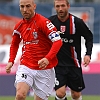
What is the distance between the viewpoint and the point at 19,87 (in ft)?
27.7

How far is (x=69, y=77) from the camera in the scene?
10414mm

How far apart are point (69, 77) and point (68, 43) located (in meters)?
0.67

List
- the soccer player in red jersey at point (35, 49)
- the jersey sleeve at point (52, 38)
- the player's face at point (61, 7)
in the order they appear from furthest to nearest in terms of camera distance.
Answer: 1. the player's face at point (61, 7)
2. the soccer player in red jersey at point (35, 49)
3. the jersey sleeve at point (52, 38)

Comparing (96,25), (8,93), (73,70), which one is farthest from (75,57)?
(96,25)

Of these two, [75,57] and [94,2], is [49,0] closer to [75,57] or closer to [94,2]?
[94,2]

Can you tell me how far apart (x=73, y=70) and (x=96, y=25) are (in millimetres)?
9711

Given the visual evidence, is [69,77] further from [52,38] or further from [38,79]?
[52,38]

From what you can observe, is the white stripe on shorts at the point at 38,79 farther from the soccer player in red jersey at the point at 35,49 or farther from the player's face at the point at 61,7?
the player's face at the point at 61,7

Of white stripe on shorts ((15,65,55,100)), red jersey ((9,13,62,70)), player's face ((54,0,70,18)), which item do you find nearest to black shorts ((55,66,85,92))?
player's face ((54,0,70,18))

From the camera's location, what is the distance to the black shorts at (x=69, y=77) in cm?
1023

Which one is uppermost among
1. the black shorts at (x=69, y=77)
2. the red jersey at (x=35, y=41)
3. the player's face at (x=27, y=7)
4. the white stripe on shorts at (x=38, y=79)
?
the player's face at (x=27, y=7)

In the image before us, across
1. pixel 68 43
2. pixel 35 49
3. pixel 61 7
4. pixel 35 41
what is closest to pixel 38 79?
pixel 35 49

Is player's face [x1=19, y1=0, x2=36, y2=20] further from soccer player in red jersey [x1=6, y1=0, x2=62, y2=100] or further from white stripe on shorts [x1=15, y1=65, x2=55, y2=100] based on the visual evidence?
white stripe on shorts [x1=15, y1=65, x2=55, y2=100]

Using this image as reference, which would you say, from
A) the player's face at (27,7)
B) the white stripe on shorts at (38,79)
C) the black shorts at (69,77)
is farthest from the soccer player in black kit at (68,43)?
the player's face at (27,7)
